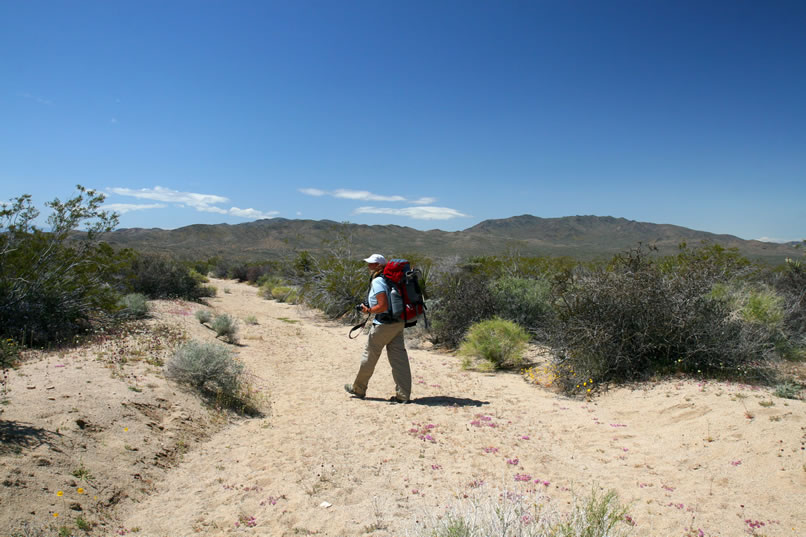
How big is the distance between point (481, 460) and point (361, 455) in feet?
3.73

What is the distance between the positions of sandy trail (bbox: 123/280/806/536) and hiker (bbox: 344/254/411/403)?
0.29 meters

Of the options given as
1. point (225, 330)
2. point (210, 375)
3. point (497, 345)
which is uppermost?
point (497, 345)

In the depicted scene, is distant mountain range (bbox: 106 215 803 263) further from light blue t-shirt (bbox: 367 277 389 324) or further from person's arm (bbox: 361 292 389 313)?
person's arm (bbox: 361 292 389 313)

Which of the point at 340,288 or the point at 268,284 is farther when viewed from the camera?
the point at 268,284

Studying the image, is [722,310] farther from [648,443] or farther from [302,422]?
[302,422]

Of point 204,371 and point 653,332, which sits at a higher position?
point 653,332

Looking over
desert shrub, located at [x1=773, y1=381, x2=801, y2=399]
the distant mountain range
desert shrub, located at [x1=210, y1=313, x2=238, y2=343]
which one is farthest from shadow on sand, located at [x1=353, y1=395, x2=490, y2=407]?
the distant mountain range

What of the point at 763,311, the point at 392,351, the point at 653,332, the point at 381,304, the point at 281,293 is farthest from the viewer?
the point at 281,293

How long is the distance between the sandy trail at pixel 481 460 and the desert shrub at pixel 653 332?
0.54 metres

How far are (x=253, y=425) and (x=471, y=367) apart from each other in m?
4.74

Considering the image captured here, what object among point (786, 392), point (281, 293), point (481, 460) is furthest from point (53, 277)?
point (281, 293)

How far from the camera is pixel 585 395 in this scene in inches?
256

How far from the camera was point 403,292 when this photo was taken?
5820mm

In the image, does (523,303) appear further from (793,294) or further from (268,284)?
(268,284)
